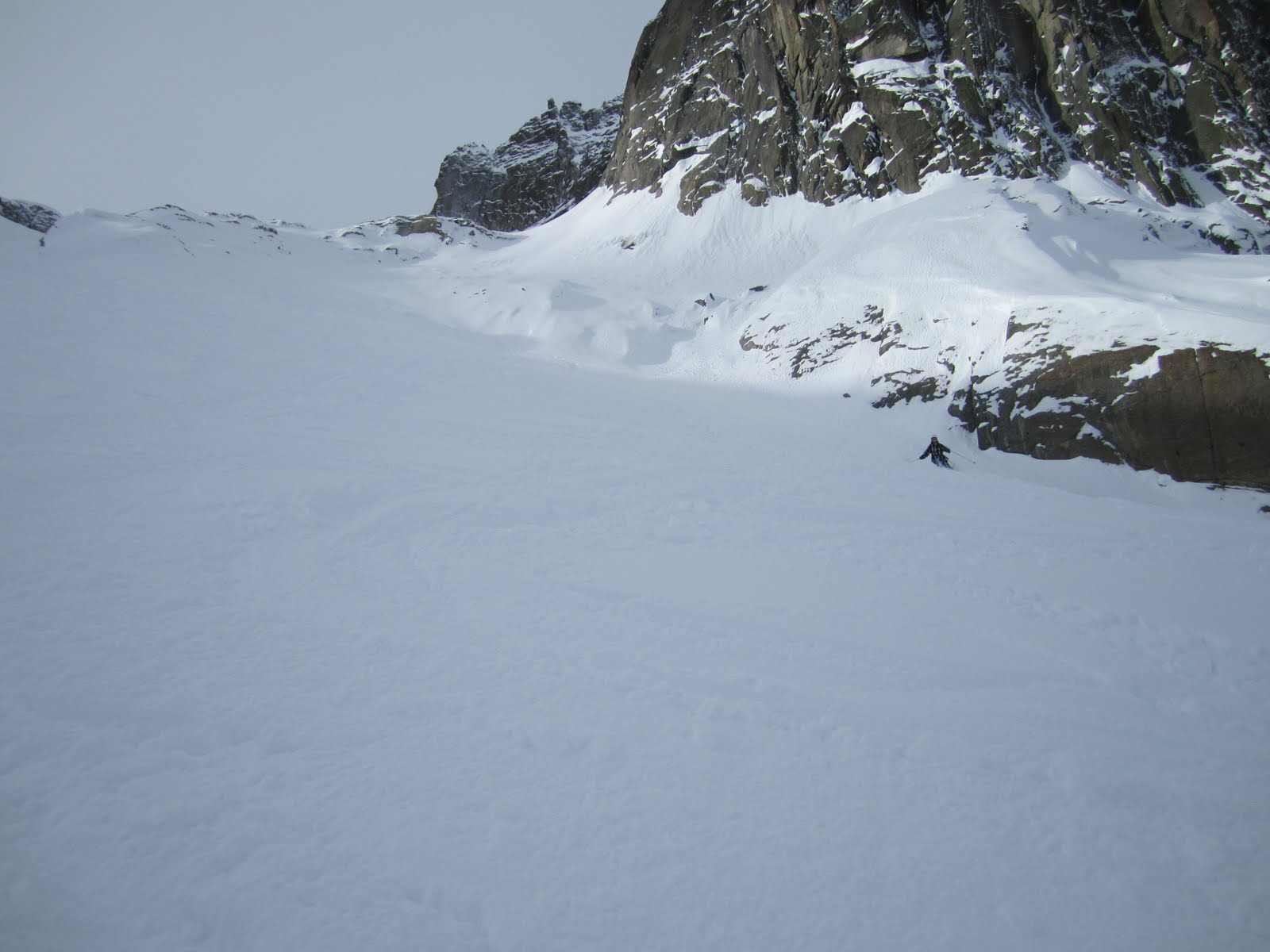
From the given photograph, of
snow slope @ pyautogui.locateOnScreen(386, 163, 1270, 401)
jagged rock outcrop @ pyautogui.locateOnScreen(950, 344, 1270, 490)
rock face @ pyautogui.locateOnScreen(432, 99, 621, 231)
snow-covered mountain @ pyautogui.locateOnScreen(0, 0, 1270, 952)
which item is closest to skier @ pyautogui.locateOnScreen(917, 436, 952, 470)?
snow-covered mountain @ pyautogui.locateOnScreen(0, 0, 1270, 952)

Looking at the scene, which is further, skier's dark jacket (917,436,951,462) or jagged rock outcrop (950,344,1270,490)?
skier's dark jacket (917,436,951,462)

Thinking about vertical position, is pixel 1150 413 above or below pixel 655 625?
above

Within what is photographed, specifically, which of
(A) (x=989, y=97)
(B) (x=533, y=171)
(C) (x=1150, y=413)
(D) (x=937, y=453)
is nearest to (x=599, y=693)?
(D) (x=937, y=453)

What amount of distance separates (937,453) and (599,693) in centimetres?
989

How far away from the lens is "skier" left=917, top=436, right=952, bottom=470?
12.0 meters

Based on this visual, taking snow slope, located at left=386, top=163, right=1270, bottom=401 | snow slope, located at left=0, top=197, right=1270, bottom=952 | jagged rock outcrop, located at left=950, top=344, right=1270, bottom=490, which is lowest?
snow slope, located at left=0, top=197, right=1270, bottom=952

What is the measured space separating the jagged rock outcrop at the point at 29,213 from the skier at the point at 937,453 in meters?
55.8

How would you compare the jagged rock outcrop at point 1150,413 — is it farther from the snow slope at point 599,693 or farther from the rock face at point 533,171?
the rock face at point 533,171

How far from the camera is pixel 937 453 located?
1203cm

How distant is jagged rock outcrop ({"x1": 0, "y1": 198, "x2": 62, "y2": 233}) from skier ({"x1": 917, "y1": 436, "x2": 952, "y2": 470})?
55769mm

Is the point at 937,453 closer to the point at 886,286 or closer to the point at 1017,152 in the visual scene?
the point at 886,286

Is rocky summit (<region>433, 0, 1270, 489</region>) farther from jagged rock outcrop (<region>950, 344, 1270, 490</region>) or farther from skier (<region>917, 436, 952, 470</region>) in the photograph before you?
skier (<region>917, 436, 952, 470</region>)

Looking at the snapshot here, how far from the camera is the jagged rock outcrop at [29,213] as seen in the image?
40.3 meters

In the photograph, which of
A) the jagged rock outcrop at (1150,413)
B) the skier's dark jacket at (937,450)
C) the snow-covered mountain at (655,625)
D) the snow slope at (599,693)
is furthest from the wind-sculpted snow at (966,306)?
the skier's dark jacket at (937,450)
